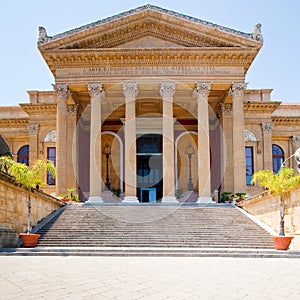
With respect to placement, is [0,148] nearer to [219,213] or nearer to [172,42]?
[219,213]

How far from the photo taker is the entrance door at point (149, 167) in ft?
112

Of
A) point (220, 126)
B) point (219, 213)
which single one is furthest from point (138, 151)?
point (219, 213)

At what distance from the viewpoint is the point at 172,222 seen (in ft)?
66.6

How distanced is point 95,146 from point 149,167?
8259 millimetres

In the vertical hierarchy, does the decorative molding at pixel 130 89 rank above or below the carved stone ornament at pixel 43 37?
below

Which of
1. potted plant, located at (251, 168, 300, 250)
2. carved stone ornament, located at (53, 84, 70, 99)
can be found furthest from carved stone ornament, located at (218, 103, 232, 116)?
potted plant, located at (251, 168, 300, 250)

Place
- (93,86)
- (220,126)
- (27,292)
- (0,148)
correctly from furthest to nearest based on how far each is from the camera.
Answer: (220,126) < (93,86) < (0,148) < (27,292)

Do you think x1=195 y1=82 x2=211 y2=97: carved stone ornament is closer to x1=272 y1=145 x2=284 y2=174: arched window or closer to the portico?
the portico

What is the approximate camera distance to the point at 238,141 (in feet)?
89.2

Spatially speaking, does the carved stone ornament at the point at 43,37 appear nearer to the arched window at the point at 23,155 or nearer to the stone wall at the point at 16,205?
the stone wall at the point at 16,205

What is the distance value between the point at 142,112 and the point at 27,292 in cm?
2840

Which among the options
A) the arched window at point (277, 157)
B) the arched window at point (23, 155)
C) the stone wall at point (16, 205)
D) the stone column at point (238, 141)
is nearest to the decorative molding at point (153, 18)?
the stone column at point (238, 141)

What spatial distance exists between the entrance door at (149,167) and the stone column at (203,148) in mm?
7459

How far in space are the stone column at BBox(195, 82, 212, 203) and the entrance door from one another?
24.5 feet
